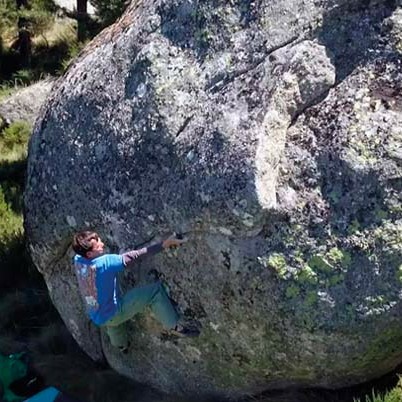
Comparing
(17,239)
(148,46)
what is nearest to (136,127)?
(148,46)

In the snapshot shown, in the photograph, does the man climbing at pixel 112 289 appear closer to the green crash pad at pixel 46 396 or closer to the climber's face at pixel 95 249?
the climber's face at pixel 95 249

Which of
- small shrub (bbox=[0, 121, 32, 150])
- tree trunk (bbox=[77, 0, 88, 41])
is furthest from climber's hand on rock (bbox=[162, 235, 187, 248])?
tree trunk (bbox=[77, 0, 88, 41])

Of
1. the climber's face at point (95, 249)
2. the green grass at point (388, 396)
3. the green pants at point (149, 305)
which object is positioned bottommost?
the green grass at point (388, 396)

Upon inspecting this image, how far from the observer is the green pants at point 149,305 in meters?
6.63

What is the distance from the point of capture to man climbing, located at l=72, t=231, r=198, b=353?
21.2 ft

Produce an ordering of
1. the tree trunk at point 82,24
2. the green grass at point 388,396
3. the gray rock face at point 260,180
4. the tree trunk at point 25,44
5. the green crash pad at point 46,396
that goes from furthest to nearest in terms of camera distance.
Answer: the tree trunk at point 25,44
the tree trunk at point 82,24
the green crash pad at point 46,396
the green grass at point 388,396
the gray rock face at point 260,180

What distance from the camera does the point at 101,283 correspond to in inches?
255

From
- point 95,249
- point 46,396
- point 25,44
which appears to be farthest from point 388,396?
point 25,44

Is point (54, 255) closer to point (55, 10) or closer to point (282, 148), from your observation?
point (282, 148)

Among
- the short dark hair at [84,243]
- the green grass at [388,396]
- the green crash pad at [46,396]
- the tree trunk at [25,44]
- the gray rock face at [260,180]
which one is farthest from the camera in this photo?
the tree trunk at [25,44]

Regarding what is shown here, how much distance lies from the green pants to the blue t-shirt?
75 mm

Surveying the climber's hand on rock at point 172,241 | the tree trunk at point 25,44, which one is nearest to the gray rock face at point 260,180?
the climber's hand on rock at point 172,241

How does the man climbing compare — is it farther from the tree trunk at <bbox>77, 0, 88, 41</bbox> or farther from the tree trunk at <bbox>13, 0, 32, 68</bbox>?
the tree trunk at <bbox>13, 0, 32, 68</bbox>

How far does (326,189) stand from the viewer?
6.06 metres
